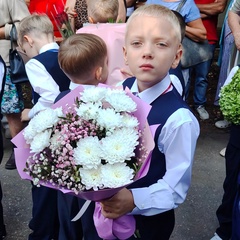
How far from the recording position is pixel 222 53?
4805 mm

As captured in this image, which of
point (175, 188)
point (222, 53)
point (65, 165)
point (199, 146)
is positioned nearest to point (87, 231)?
point (175, 188)

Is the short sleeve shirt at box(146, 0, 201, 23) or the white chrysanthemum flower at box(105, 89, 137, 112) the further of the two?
the short sleeve shirt at box(146, 0, 201, 23)

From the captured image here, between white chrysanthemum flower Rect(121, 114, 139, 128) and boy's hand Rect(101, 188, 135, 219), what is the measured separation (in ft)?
0.95

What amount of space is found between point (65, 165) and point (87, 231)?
728mm

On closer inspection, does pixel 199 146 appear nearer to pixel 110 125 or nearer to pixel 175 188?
pixel 175 188

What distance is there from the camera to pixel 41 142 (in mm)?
1379

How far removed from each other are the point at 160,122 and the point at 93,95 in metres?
0.37

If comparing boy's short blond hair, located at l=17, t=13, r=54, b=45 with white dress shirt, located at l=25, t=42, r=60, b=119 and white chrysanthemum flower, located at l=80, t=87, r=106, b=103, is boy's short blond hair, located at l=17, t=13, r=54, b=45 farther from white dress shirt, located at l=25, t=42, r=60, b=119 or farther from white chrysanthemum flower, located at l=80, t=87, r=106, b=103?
white chrysanthemum flower, located at l=80, t=87, r=106, b=103

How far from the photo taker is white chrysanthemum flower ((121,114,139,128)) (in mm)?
1389

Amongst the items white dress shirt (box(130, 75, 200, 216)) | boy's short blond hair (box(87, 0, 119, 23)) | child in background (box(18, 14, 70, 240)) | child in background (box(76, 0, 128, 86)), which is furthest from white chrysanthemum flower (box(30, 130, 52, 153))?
boy's short blond hair (box(87, 0, 119, 23))

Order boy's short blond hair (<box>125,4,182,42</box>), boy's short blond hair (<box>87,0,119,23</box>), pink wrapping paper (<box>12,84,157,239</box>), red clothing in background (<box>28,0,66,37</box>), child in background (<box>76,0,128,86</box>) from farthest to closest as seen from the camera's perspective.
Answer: red clothing in background (<box>28,0,66,37</box>)
boy's short blond hair (<box>87,0,119,23</box>)
child in background (<box>76,0,128,86</box>)
boy's short blond hair (<box>125,4,182,42</box>)
pink wrapping paper (<box>12,84,157,239</box>)

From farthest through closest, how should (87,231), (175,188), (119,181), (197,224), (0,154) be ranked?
1. (197,224)
2. (0,154)
3. (87,231)
4. (175,188)
5. (119,181)

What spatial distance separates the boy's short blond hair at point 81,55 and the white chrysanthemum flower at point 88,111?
731mm

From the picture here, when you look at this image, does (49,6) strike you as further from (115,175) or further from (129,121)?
(115,175)
